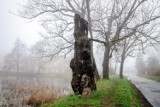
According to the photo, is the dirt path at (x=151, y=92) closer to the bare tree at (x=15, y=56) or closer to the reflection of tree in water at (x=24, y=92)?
the reflection of tree in water at (x=24, y=92)

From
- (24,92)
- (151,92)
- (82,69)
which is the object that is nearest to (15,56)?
(24,92)

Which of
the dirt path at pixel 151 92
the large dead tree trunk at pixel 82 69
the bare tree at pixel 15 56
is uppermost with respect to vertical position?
the bare tree at pixel 15 56

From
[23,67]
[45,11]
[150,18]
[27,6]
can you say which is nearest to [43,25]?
[45,11]

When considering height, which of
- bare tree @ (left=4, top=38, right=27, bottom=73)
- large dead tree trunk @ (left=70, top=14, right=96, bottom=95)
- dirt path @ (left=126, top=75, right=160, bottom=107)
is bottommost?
dirt path @ (left=126, top=75, right=160, bottom=107)

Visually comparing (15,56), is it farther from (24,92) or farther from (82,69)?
(82,69)

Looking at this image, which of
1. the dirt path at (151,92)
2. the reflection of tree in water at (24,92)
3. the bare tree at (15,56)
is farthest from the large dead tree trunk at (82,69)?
the bare tree at (15,56)

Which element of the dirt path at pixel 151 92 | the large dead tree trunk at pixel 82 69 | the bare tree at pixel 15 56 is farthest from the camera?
the bare tree at pixel 15 56

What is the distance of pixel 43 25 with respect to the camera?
1024 inches

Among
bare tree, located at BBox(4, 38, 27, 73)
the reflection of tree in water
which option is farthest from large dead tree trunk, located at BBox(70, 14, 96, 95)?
bare tree, located at BBox(4, 38, 27, 73)

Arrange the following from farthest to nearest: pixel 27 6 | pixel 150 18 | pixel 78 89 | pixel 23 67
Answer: pixel 23 67, pixel 150 18, pixel 27 6, pixel 78 89

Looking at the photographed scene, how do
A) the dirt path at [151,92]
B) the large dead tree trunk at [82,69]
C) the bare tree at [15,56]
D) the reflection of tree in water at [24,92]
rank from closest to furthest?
the large dead tree trunk at [82,69]
the dirt path at [151,92]
the reflection of tree in water at [24,92]
the bare tree at [15,56]

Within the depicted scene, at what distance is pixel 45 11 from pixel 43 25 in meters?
2.65

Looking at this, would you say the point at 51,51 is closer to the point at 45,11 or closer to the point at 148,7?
the point at 45,11

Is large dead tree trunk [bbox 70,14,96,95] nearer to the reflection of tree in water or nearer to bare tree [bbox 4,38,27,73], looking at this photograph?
the reflection of tree in water
